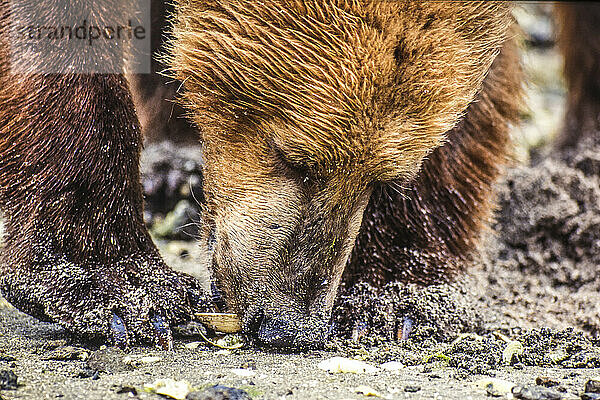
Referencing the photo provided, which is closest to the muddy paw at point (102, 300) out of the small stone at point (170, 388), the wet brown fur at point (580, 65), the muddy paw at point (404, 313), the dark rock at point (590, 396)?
the small stone at point (170, 388)

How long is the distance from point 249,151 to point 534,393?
1281 mm

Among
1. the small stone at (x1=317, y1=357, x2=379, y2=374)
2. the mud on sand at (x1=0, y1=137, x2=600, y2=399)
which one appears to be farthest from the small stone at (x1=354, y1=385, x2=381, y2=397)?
the small stone at (x1=317, y1=357, x2=379, y2=374)

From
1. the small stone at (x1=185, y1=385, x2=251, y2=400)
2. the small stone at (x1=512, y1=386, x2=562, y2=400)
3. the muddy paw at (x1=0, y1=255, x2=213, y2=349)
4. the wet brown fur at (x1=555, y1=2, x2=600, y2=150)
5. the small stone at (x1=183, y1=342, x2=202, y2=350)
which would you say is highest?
the wet brown fur at (x1=555, y1=2, x2=600, y2=150)

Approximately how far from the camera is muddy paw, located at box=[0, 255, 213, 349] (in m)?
2.89

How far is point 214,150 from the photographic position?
2.94 meters

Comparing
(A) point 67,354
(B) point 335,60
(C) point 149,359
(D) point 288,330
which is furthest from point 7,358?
(B) point 335,60

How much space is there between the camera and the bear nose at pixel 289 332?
109 inches

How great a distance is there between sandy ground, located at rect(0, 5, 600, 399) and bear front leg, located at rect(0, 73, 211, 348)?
134mm

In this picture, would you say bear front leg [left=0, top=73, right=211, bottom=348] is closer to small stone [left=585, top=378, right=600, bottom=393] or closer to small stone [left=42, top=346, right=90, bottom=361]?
small stone [left=42, top=346, right=90, bottom=361]

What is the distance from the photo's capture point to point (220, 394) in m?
2.33

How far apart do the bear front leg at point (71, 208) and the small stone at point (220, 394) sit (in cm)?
61

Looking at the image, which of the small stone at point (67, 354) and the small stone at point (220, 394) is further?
the small stone at point (67, 354)

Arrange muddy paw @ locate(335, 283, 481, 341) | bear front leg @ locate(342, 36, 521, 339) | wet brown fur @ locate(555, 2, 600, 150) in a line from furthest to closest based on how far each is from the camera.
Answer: wet brown fur @ locate(555, 2, 600, 150)
bear front leg @ locate(342, 36, 521, 339)
muddy paw @ locate(335, 283, 481, 341)

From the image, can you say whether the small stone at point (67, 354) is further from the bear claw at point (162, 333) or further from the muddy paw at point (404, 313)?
the muddy paw at point (404, 313)
